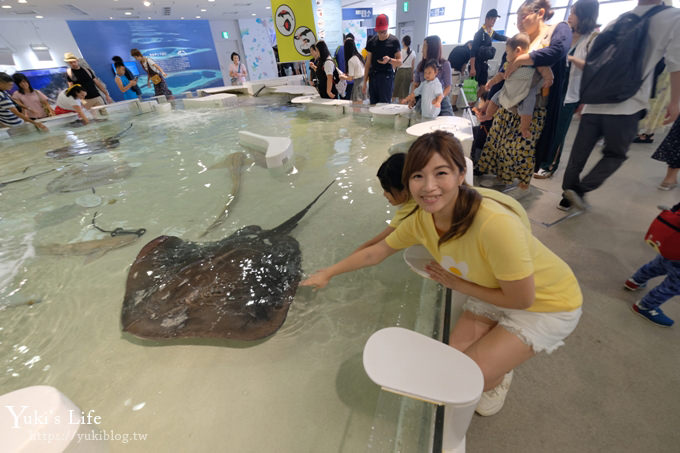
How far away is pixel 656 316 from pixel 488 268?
5.03 feet

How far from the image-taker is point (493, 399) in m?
1.45

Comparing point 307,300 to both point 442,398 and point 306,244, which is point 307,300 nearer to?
point 306,244

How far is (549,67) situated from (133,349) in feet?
12.3

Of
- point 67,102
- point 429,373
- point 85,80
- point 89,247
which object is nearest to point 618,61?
point 429,373

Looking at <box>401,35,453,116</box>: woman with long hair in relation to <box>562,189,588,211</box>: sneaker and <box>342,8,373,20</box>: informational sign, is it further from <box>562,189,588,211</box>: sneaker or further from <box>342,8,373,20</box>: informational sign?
<box>342,8,373,20</box>: informational sign

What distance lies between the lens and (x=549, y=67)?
244cm

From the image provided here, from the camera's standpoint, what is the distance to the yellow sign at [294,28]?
239 inches

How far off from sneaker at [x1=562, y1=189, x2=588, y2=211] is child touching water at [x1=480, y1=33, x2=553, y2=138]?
74cm

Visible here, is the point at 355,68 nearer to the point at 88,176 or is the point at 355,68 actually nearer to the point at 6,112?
the point at 88,176

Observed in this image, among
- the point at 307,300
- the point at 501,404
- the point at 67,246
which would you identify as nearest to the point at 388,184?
the point at 307,300

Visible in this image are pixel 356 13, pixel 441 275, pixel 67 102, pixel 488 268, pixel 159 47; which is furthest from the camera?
pixel 159 47

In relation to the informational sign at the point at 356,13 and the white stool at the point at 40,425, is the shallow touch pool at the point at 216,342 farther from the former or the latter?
the informational sign at the point at 356,13

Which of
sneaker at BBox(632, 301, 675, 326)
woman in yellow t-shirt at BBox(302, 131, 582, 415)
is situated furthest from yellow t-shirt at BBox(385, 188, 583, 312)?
sneaker at BBox(632, 301, 675, 326)

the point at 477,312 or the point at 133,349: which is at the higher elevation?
the point at 477,312
